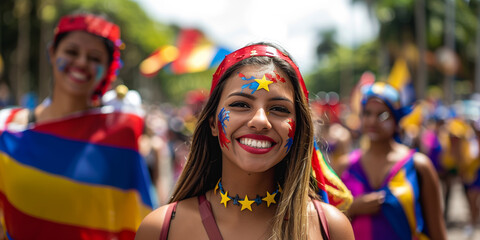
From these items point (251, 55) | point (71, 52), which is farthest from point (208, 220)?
point (71, 52)

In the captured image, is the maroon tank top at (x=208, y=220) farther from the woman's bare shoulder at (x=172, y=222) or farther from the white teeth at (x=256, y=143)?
the white teeth at (x=256, y=143)

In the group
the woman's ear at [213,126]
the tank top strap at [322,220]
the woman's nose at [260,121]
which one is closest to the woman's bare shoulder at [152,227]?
the woman's ear at [213,126]

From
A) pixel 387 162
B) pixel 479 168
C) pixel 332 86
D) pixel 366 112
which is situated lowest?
pixel 332 86

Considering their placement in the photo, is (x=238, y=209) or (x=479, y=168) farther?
(x=479, y=168)

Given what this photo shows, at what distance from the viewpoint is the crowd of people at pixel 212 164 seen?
229 centimetres

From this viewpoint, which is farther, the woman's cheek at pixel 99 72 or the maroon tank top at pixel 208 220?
the woman's cheek at pixel 99 72

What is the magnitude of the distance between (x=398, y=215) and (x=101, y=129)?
2229 millimetres

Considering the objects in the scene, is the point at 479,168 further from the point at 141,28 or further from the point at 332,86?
the point at 332,86

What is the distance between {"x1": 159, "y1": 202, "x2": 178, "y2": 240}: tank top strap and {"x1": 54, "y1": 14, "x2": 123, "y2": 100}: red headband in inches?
64.3

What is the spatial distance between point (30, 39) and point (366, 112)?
105 feet

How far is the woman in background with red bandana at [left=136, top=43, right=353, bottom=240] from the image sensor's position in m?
2.25

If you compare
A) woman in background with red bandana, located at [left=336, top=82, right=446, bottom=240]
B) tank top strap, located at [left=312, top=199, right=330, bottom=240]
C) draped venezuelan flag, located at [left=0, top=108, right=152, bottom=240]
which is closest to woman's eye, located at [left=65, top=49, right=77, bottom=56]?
draped venezuelan flag, located at [left=0, top=108, right=152, bottom=240]

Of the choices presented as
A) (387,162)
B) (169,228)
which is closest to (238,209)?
(169,228)

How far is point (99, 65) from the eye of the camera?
3.66m
